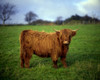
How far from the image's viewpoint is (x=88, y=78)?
13.3ft

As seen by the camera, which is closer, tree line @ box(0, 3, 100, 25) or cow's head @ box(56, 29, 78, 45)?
cow's head @ box(56, 29, 78, 45)

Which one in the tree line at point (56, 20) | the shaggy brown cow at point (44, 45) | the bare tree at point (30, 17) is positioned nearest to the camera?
the shaggy brown cow at point (44, 45)

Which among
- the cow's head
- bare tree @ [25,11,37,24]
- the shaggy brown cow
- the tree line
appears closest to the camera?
the cow's head

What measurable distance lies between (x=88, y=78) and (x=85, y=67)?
1016 millimetres

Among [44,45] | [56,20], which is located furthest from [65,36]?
[56,20]

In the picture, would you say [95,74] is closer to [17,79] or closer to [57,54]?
[57,54]

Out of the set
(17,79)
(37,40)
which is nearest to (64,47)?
(37,40)

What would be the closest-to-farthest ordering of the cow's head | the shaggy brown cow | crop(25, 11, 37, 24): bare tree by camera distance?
the cow's head → the shaggy brown cow → crop(25, 11, 37, 24): bare tree

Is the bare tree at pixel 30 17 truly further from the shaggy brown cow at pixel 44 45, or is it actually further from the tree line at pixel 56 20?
the shaggy brown cow at pixel 44 45

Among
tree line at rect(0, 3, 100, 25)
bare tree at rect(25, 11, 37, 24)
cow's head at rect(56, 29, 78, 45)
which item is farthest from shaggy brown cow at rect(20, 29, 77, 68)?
bare tree at rect(25, 11, 37, 24)

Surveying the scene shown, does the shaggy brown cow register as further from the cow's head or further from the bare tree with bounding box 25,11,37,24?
the bare tree with bounding box 25,11,37,24

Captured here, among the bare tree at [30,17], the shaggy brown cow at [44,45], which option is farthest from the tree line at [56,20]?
the shaggy brown cow at [44,45]

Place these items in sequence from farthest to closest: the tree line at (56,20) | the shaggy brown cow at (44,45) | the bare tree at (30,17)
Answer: the bare tree at (30,17)
the tree line at (56,20)
the shaggy brown cow at (44,45)

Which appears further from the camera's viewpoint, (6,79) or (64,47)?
(64,47)
